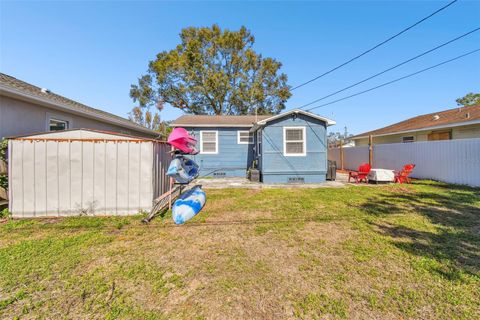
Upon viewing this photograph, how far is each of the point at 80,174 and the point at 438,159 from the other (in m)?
13.1

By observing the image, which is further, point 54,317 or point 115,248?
point 115,248

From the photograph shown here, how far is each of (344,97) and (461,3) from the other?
726cm

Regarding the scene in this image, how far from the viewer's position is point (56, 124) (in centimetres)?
753

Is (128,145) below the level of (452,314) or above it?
above

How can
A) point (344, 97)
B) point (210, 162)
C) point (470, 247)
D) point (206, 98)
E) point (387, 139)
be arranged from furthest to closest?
point (206, 98) → point (387, 139) → point (344, 97) → point (210, 162) → point (470, 247)

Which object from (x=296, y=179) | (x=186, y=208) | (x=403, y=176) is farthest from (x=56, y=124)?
(x=403, y=176)

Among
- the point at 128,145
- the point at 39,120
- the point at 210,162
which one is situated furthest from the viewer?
the point at 210,162

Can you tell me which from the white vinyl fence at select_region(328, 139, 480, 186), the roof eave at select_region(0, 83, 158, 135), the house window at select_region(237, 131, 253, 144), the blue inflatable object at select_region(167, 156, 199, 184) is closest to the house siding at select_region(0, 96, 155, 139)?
the roof eave at select_region(0, 83, 158, 135)

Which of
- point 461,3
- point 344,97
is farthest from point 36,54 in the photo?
point 344,97

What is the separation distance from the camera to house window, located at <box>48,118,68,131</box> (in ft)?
23.8

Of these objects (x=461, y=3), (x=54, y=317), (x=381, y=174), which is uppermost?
(x=461, y=3)

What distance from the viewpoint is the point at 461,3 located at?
6.80 m

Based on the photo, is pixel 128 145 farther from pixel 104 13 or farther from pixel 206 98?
pixel 206 98

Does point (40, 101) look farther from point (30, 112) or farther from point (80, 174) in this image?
point (80, 174)
